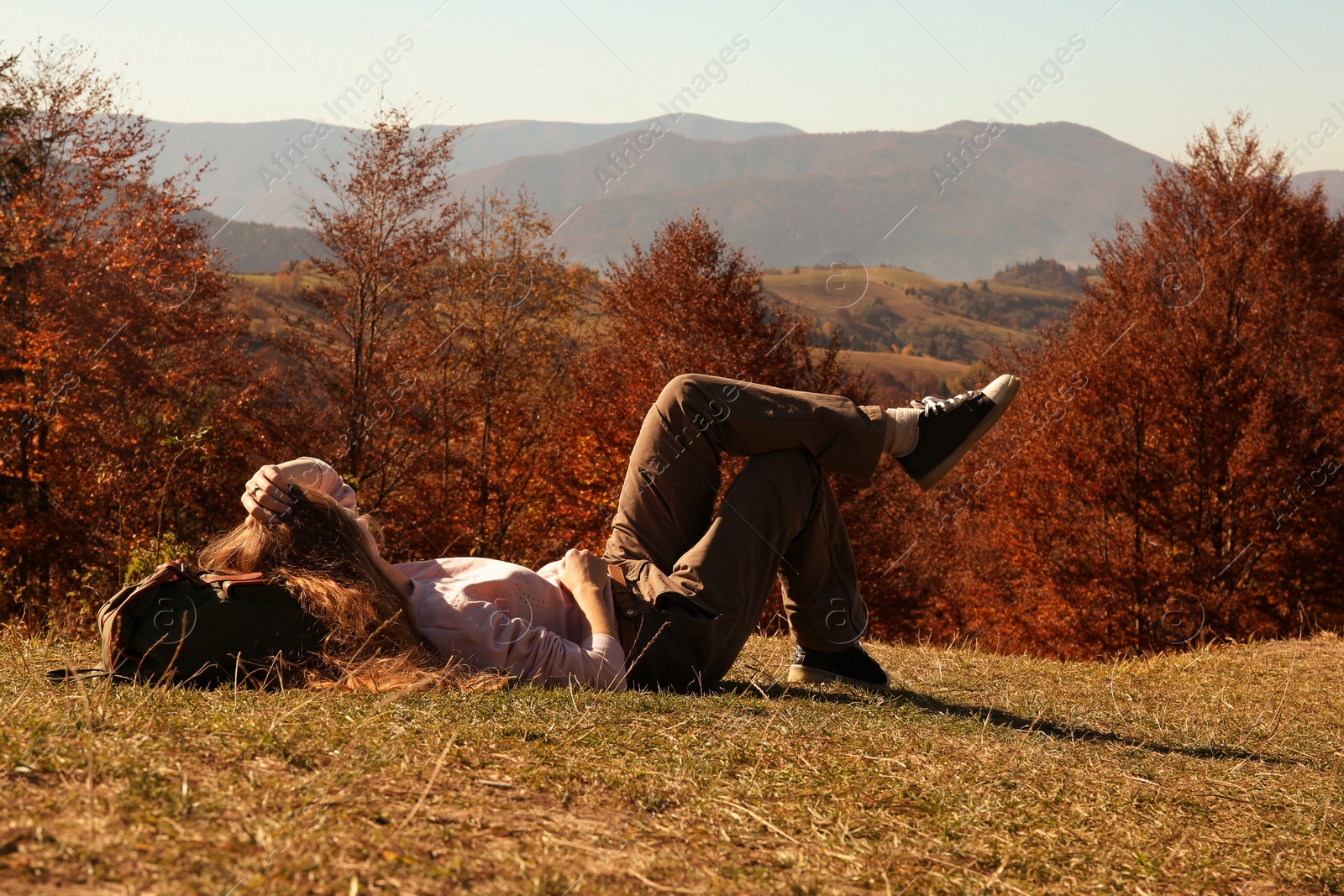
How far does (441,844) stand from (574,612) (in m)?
1.87

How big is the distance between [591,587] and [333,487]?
90 centimetres

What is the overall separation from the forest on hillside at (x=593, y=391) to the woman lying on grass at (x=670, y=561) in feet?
42.6

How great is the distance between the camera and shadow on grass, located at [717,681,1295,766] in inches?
130

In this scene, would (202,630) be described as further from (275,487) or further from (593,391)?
(593,391)

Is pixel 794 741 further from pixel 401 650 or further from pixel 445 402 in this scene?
pixel 445 402

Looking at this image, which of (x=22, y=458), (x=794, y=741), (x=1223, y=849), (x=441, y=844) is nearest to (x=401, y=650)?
(x=794, y=741)

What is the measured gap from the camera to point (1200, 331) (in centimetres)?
1988

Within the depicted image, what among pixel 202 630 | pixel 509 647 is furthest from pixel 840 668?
pixel 202 630

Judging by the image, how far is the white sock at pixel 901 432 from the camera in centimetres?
383

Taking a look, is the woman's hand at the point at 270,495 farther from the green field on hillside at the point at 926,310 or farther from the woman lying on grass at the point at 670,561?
the green field on hillside at the point at 926,310

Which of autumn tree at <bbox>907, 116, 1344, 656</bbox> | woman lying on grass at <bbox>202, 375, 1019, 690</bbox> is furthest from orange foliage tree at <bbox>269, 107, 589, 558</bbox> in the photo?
woman lying on grass at <bbox>202, 375, 1019, 690</bbox>

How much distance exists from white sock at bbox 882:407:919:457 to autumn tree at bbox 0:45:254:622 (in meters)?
14.2

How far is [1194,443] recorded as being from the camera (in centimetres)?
1934

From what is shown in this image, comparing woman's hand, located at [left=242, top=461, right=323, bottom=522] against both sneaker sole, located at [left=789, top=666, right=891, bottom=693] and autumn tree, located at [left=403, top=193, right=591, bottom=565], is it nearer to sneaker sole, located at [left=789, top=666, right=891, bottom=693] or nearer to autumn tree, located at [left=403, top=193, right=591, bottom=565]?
sneaker sole, located at [left=789, top=666, right=891, bottom=693]
